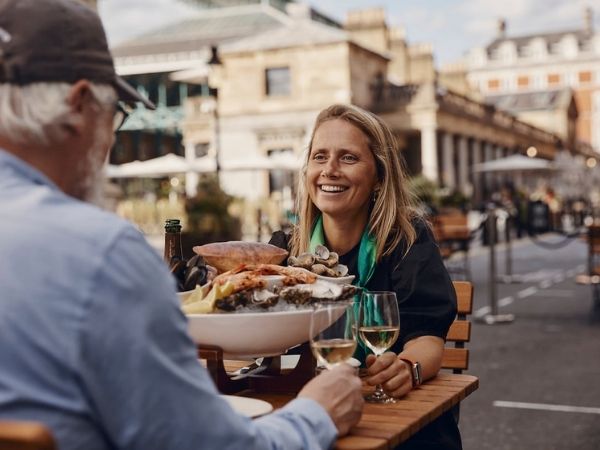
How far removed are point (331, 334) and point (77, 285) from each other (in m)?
0.92

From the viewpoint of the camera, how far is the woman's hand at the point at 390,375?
2639mm

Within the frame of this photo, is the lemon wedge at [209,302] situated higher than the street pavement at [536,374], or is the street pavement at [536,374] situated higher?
the lemon wedge at [209,302]

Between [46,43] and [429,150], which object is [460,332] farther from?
[429,150]

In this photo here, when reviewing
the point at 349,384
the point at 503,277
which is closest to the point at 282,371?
the point at 349,384

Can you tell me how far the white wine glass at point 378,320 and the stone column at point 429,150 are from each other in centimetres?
3929

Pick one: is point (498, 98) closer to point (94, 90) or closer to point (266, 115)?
point (266, 115)

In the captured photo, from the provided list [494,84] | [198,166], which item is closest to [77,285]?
[198,166]

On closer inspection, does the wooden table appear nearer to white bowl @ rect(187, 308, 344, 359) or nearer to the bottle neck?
white bowl @ rect(187, 308, 344, 359)

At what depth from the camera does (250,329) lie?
95.0 inches

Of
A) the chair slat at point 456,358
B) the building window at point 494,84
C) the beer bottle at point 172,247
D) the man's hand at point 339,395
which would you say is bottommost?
the chair slat at point 456,358

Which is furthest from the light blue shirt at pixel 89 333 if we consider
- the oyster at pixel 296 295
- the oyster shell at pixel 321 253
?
the oyster shell at pixel 321 253

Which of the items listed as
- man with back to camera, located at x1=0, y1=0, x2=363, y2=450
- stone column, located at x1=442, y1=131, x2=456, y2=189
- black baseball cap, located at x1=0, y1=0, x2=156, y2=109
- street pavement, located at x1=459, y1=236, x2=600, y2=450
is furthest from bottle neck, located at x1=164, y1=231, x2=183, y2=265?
stone column, located at x1=442, y1=131, x2=456, y2=189

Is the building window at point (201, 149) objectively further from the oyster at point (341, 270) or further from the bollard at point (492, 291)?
the oyster at point (341, 270)

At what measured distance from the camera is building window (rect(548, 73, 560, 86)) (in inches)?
4855
